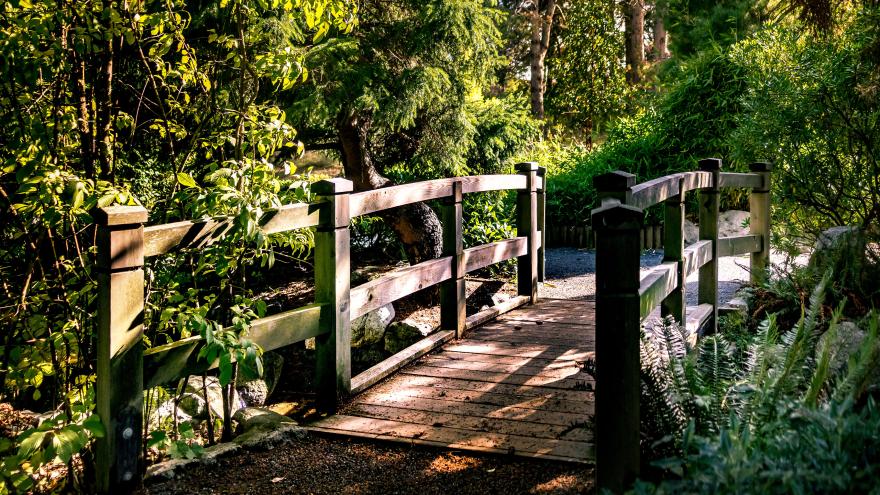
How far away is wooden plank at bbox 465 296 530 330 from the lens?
7.23 metres

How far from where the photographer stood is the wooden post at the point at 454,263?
6.62 metres

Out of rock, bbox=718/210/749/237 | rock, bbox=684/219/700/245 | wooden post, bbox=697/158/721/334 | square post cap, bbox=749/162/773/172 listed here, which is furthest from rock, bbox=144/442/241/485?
rock, bbox=718/210/749/237

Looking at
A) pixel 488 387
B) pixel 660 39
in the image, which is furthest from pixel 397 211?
pixel 660 39

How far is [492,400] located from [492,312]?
2339 millimetres

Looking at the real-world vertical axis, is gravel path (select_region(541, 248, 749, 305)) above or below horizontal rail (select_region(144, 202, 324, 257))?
below

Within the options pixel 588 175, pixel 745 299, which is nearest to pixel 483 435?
pixel 745 299

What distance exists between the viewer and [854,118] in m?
7.24

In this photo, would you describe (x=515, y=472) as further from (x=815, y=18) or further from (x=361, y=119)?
(x=361, y=119)

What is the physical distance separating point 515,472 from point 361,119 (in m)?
6.12

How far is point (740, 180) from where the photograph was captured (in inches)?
290

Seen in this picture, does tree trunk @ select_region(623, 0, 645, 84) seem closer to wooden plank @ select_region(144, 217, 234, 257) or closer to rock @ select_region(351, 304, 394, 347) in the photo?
rock @ select_region(351, 304, 394, 347)

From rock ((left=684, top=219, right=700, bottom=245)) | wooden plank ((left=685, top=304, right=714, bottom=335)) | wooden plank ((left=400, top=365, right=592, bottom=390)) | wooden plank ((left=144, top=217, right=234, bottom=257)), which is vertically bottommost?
wooden plank ((left=400, top=365, right=592, bottom=390))

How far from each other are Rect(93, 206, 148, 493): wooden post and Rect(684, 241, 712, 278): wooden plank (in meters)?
3.62

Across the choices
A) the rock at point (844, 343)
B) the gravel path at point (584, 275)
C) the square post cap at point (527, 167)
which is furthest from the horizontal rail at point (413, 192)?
the rock at point (844, 343)
